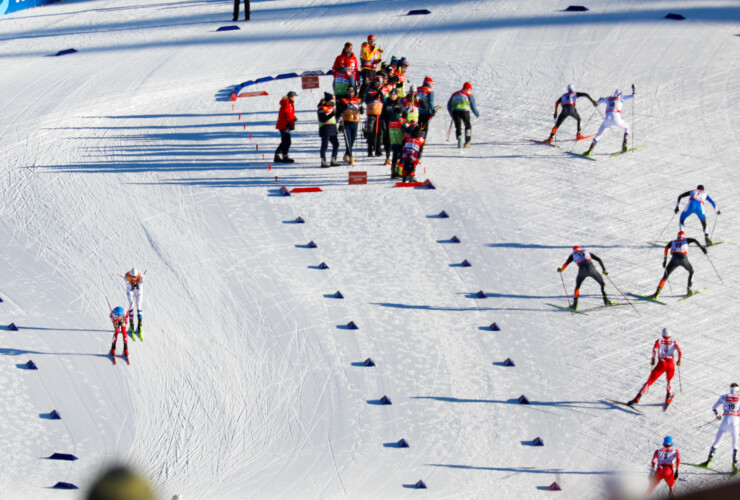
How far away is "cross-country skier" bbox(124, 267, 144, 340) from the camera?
1369 cm

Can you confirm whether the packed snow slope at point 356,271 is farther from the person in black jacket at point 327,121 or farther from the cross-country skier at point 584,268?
the person in black jacket at point 327,121

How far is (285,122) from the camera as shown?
18594 millimetres

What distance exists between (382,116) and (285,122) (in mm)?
1866

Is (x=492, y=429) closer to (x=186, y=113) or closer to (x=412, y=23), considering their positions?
(x=186, y=113)

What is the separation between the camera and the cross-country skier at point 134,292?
13.7 meters

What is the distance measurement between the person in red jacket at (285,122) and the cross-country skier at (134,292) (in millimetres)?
5609

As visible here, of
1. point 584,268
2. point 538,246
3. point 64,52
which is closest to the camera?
point 584,268

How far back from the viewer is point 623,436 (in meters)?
12.2

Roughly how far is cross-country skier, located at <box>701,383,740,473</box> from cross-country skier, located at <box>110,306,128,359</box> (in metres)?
7.61

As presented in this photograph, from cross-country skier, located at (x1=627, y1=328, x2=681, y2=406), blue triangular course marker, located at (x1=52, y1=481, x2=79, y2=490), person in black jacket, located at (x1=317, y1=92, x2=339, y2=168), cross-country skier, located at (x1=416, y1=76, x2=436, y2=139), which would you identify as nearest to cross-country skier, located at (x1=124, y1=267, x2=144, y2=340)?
blue triangular course marker, located at (x1=52, y1=481, x2=79, y2=490)

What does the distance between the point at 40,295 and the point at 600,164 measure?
1078 centimetres

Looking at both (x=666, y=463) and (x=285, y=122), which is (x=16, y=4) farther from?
(x=666, y=463)

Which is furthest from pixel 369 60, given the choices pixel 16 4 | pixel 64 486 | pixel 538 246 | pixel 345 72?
pixel 16 4

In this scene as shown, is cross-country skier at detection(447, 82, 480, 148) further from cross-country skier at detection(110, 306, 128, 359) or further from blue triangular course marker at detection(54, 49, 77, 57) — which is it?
blue triangular course marker at detection(54, 49, 77, 57)
